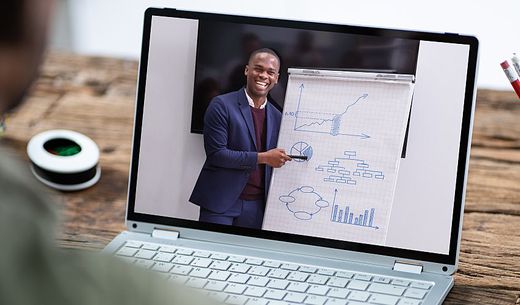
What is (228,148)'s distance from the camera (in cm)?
110

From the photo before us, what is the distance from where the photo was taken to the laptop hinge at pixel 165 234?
3.70 feet

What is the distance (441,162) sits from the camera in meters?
1.04

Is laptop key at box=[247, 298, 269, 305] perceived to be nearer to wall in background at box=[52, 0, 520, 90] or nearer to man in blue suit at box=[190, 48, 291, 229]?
man in blue suit at box=[190, 48, 291, 229]

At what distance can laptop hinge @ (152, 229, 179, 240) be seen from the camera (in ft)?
3.70

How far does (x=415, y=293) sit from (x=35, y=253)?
2.56ft

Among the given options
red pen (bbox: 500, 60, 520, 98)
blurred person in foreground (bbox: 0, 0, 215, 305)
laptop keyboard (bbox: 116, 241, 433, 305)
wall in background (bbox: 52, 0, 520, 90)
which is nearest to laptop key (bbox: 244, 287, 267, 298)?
laptop keyboard (bbox: 116, 241, 433, 305)

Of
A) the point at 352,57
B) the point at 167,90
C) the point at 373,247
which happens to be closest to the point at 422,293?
the point at 373,247

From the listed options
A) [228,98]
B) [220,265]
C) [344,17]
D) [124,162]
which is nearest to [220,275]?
[220,265]

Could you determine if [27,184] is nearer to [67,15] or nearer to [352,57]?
[352,57]

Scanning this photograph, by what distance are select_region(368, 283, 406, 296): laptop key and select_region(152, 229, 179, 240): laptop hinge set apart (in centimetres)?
27

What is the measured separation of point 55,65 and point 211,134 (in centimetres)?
70

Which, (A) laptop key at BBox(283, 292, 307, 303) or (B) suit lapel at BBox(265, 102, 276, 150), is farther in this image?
(B) suit lapel at BBox(265, 102, 276, 150)

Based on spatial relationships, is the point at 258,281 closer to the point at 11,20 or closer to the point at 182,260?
the point at 182,260

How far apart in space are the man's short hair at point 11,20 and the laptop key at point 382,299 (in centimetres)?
75
